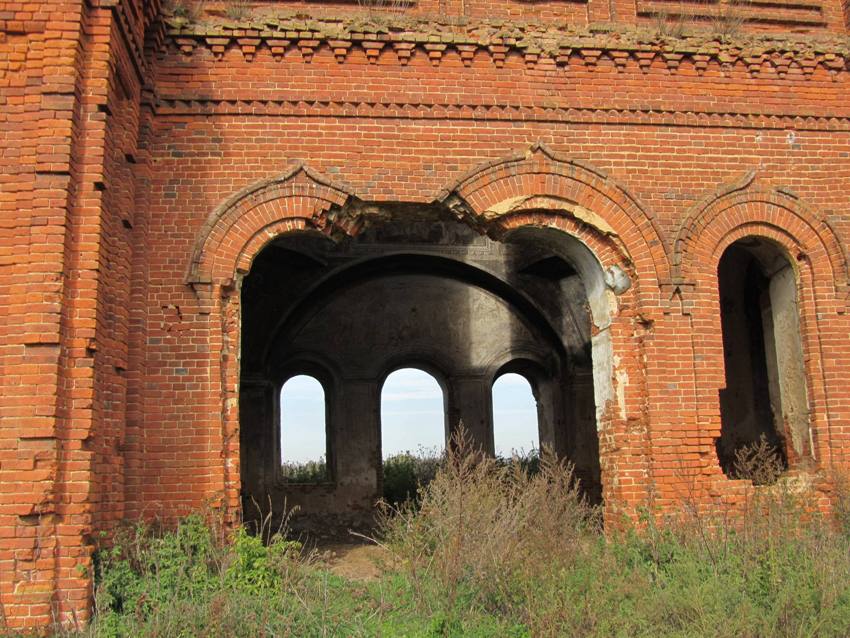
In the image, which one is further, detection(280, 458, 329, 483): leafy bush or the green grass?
detection(280, 458, 329, 483): leafy bush

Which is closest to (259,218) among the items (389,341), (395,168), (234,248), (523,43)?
(234,248)

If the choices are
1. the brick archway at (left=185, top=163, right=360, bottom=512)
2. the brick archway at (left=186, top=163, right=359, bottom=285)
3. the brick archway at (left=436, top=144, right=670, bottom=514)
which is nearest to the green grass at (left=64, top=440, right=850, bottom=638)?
the brick archway at (left=185, top=163, right=360, bottom=512)

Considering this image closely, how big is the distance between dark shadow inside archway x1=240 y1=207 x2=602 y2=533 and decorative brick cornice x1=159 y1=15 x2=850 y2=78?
5120 mm

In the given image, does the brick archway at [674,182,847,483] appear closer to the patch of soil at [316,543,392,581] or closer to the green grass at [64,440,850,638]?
the green grass at [64,440,850,638]

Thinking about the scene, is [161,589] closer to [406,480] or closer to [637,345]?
[637,345]

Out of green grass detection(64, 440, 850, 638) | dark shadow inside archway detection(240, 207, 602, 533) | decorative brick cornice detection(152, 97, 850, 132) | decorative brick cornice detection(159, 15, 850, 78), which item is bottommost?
green grass detection(64, 440, 850, 638)

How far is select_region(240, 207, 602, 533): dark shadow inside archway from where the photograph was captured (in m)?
14.7

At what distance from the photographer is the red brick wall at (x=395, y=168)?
6.92m

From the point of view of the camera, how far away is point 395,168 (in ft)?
29.3

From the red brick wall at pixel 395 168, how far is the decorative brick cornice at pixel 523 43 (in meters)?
0.03

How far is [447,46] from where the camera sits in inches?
361

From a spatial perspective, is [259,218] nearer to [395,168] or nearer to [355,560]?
[395,168]

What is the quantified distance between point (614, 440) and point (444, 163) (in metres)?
3.68

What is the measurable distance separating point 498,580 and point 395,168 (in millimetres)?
4599
